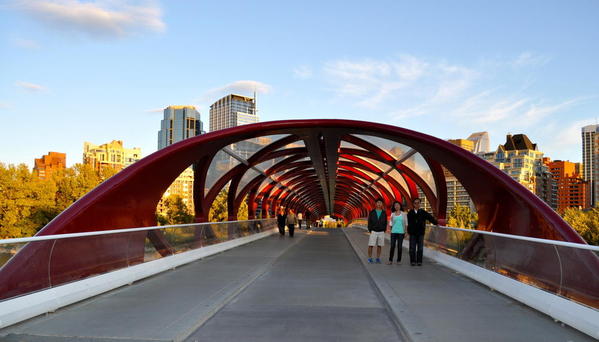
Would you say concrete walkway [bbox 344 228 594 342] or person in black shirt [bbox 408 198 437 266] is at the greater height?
person in black shirt [bbox 408 198 437 266]

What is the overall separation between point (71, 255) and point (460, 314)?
5402mm

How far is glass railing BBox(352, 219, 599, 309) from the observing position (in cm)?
565

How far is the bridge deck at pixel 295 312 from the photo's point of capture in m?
5.26

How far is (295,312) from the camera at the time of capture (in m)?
6.42

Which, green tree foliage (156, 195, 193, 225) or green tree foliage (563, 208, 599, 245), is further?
green tree foliage (156, 195, 193, 225)

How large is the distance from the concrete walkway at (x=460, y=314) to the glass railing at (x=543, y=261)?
40cm

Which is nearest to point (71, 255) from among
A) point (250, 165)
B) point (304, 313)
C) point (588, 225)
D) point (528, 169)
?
point (304, 313)

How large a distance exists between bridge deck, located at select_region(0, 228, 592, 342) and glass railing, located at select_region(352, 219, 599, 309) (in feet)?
1.37

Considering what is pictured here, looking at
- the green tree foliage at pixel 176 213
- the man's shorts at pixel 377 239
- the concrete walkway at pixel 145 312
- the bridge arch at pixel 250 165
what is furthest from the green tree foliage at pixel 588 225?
the concrete walkway at pixel 145 312

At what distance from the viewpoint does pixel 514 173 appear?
147375 millimetres

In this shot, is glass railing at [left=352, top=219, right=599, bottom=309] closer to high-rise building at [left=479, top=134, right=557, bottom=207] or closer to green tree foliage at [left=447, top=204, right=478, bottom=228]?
green tree foliage at [left=447, top=204, right=478, bottom=228]

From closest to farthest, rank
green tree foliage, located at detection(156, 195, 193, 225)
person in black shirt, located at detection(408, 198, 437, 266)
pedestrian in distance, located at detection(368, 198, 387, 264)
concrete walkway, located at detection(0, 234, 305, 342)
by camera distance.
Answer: concrete walkway, located at detection(0, 234, 305, 342) → person in black shirt, located at detection(408, 198, 437, 266) → pedestrian in distance, located at detection(368, 198, 387, 264) → green tree foliage, located at detection(156, 195, 193, 225)

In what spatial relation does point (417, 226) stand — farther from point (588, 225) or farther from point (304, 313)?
point (588, 225)

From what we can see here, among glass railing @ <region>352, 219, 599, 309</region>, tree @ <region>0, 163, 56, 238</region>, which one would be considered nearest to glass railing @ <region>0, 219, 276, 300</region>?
glass railing @ <region>352, 219, 599, 309</region>
